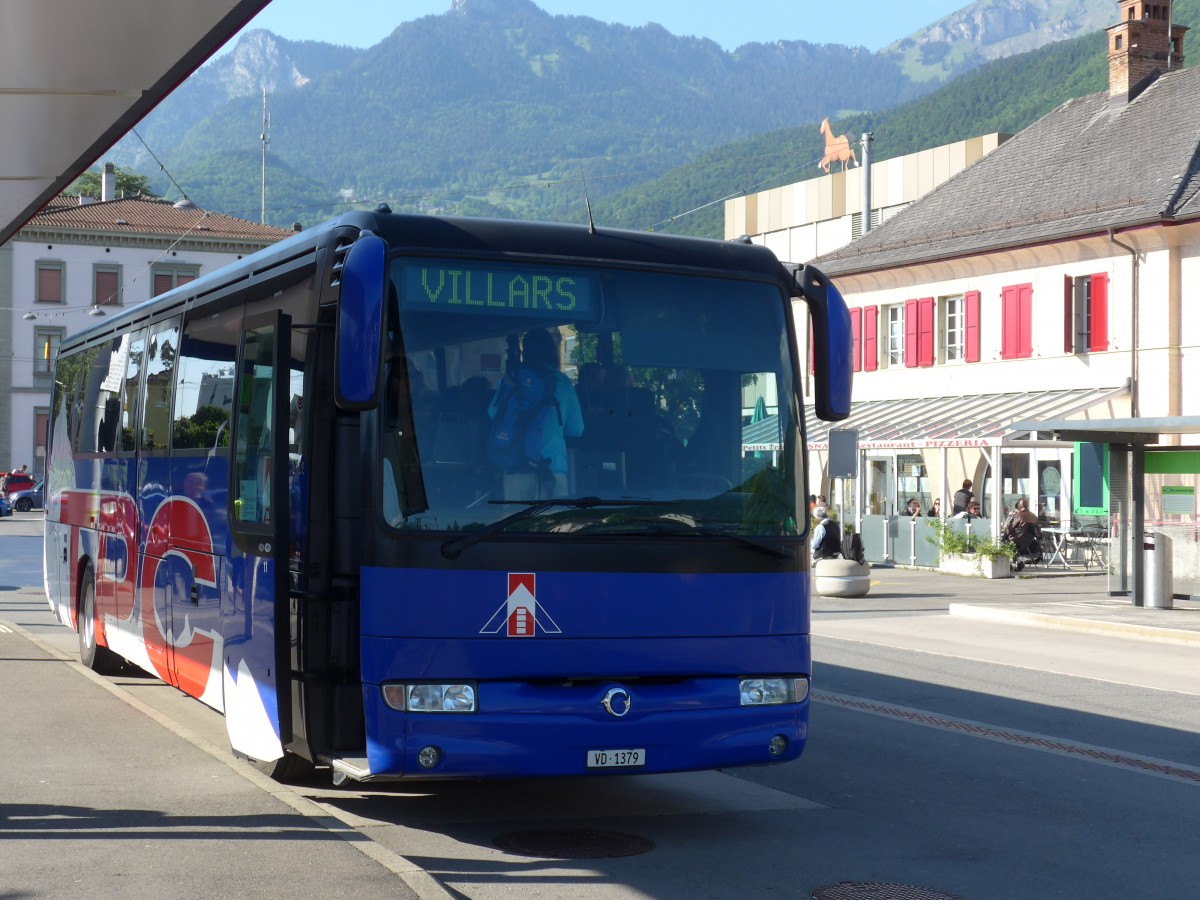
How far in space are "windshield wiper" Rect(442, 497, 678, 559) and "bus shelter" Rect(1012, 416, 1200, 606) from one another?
54.4 ft

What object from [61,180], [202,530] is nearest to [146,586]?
[202,530]

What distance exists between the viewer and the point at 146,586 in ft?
37.8

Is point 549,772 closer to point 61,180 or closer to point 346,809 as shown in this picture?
point 346,809

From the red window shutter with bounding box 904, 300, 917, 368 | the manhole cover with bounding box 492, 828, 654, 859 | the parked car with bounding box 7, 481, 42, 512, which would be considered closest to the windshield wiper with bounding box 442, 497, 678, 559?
the manhole cover with bounding box 492, 828, 654, 859

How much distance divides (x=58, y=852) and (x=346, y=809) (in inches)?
70.8

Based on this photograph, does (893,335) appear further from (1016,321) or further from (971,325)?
(1016,321)

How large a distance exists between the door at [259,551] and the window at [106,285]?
71611 mm

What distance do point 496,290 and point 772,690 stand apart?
2431mm

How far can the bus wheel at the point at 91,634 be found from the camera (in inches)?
546

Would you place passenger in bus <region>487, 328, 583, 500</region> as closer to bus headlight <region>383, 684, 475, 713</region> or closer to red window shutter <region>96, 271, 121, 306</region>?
bus headlight <region>383, 684, 475, 713</region>

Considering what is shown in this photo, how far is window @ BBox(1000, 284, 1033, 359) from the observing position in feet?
125

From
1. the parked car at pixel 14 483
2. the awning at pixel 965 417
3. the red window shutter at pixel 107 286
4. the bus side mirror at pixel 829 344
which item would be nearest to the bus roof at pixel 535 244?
the bus side mirror at pixel 829 344

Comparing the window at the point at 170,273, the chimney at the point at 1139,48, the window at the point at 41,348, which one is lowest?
the window at the point at 41,348

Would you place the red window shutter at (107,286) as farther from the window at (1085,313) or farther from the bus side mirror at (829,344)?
the bus side mirror at (829,344)
